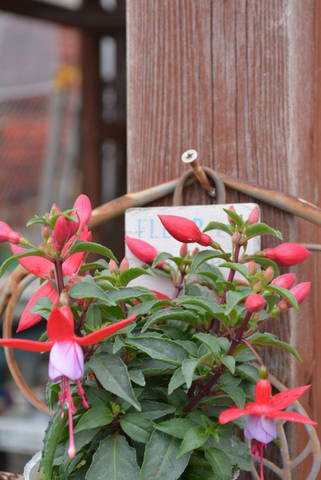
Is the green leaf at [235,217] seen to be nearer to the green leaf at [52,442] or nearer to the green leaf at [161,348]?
the green leaf at [161,348]

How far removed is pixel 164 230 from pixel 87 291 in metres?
0.32

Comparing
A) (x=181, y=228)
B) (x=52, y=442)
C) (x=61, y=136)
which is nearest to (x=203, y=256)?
(x=181, y=228)

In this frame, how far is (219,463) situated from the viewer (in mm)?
677

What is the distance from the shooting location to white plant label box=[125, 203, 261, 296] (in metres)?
0.91

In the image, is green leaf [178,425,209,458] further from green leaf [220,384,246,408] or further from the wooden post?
the wooden post

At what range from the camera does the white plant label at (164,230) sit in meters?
0.91

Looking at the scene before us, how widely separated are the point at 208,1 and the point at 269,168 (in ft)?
0.82

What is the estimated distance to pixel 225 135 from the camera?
96 cm

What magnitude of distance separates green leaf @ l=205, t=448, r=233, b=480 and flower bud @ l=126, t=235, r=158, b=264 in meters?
0.29

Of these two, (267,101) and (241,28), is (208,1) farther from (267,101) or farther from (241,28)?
(267,101)

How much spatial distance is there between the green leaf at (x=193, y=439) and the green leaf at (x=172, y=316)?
11 cm

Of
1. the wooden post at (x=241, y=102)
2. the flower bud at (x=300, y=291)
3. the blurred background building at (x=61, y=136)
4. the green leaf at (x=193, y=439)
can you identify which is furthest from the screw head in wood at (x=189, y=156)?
the blurred background building at (x=61, y=136)

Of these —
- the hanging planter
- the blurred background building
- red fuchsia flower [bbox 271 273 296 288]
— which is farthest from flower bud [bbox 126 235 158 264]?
the blurred background building

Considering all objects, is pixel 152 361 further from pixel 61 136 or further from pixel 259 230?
pixel 61 136
